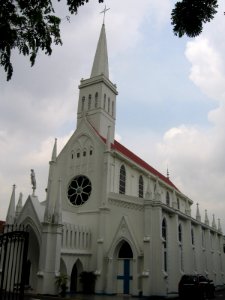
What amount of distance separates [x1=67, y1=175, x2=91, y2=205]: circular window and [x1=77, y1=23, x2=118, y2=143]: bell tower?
17.8ft

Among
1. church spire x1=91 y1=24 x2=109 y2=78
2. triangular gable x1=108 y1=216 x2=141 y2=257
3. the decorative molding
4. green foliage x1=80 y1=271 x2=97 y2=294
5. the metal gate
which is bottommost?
green foliage x1=80 y1=271 x2=97 y2=294

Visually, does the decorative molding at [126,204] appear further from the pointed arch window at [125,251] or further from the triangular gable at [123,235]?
the pointed arch window at [125,251]

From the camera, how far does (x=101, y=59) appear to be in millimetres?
42000

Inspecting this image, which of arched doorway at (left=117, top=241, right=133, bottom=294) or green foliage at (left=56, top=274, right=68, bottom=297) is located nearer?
green foliage at (left=56, top=274, right=68, bottom=297)

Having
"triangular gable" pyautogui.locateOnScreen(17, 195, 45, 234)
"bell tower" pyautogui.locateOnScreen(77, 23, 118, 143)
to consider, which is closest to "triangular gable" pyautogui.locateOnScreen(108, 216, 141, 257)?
"triangular gable" pyautogui.locateOnScreen(17, 195, 45, 234)

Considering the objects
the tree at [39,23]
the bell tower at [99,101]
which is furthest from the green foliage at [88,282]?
the tree at [39,23]

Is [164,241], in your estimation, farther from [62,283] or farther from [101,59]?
[101,59]

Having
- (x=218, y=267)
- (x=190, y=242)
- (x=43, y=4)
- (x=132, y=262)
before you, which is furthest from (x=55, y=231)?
Result: (x=218, y=267)

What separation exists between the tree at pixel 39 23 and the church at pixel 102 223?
21331 millimetres

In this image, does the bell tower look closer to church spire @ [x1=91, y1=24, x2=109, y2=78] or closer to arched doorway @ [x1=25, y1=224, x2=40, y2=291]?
church spire @ [x1=91, y1=24, x2=109, y2=78]

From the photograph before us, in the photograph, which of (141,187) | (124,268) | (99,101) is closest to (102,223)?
(124,268)

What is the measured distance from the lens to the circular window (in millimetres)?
32844

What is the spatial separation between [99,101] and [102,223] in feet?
46.1

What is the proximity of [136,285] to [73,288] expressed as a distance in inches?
221
